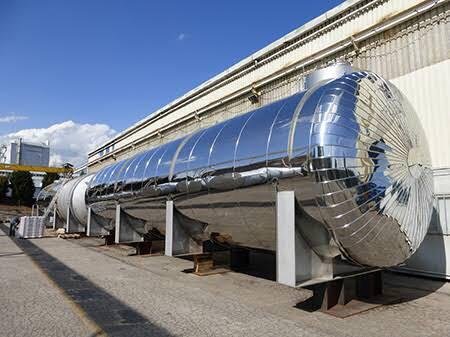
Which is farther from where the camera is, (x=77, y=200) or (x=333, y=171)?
(x=77, y=200)

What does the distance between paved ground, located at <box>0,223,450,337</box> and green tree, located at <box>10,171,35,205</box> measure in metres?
45.2

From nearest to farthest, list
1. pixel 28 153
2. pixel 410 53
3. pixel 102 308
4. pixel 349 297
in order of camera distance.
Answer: pixel 102 308
pixel 349 297
pixel 410 53
pixel 28 153

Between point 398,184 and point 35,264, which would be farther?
point 35,264

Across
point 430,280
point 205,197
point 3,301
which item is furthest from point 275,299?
point 3,301

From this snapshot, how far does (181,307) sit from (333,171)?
9.83 feet

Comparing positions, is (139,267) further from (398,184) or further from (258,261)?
(398,184)

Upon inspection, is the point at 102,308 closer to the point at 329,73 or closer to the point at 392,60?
the point at 329,73

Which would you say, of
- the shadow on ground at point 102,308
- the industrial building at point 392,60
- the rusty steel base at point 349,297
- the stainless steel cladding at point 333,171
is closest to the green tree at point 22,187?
the industrial building at point 392,60

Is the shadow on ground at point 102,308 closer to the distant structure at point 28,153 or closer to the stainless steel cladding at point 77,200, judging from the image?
the stainless steel cladding at point 77,200

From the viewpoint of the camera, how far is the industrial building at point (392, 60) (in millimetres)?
7320

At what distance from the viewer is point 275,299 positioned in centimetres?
606

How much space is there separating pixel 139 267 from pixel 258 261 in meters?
2.89

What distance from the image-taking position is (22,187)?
49094 millimetres

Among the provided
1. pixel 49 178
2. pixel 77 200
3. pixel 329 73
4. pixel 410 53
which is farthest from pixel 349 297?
pixel 49 178
